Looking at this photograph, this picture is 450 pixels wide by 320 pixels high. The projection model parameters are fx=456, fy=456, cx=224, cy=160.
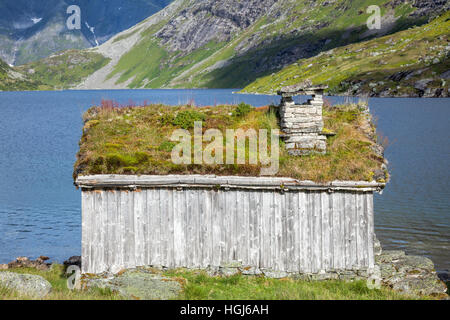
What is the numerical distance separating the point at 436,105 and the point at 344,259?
9140 centimetres

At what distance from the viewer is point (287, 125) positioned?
57.9 ft

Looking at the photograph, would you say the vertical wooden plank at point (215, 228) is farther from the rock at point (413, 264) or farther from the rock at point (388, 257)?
the rock at point (413, 264)

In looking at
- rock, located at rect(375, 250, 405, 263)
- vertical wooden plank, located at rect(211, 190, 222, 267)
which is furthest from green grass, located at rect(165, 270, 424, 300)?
rock, located at rect(375, 250, 405, 263)

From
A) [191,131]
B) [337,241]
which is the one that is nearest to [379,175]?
[337,241]

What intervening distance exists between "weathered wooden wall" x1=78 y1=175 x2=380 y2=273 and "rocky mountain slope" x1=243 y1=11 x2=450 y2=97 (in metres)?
114

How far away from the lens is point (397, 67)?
14975cm

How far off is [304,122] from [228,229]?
207 inches

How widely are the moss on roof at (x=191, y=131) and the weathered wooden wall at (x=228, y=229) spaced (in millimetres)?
716

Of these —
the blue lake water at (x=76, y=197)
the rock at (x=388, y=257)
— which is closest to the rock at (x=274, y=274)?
the rock at (x=388, y=257)

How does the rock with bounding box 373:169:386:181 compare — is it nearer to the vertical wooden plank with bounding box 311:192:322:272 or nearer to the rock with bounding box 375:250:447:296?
the vertical wooden plank with bounding box 311:192:322:272

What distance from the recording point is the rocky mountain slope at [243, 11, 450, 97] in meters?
127

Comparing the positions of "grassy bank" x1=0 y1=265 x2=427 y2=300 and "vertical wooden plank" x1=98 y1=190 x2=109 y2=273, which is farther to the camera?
"vertical wooden plank" x1=98 y1=190 x2=109 y2=273

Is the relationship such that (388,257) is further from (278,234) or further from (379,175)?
(278,234)

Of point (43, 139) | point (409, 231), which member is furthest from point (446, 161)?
point (43, 139)
